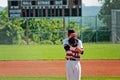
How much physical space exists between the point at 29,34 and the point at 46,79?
3101 centimetres

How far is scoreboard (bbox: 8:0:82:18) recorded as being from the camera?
34094 millimetres

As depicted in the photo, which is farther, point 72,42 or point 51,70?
point 51,70

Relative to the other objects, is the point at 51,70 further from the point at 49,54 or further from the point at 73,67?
the point at 49,54

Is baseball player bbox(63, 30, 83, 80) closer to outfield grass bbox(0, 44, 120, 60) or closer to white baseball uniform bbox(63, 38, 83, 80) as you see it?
white baseball uniform bbox(63, 38, 83, 80)

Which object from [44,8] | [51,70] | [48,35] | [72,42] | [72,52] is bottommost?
[48,35]

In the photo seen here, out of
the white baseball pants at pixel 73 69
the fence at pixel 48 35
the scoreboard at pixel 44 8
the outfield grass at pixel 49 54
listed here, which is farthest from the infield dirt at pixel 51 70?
the fence at pixel 48 35

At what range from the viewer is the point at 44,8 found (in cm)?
3425

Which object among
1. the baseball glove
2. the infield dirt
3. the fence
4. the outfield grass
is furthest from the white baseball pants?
the fence

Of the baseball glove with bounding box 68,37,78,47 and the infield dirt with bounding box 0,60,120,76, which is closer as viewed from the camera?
the baseball glove with bounding box 68,37,78,47

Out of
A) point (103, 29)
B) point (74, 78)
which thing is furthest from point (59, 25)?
point (74, 78)

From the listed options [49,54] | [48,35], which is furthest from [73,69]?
[48,35]

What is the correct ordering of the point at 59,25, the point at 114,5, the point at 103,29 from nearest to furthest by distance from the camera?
the point at 103,29
the point at 59,25
the point at 114,5

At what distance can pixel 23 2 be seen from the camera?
34.8 metres

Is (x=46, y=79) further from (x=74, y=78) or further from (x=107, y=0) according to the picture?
(x=107, y=0)
